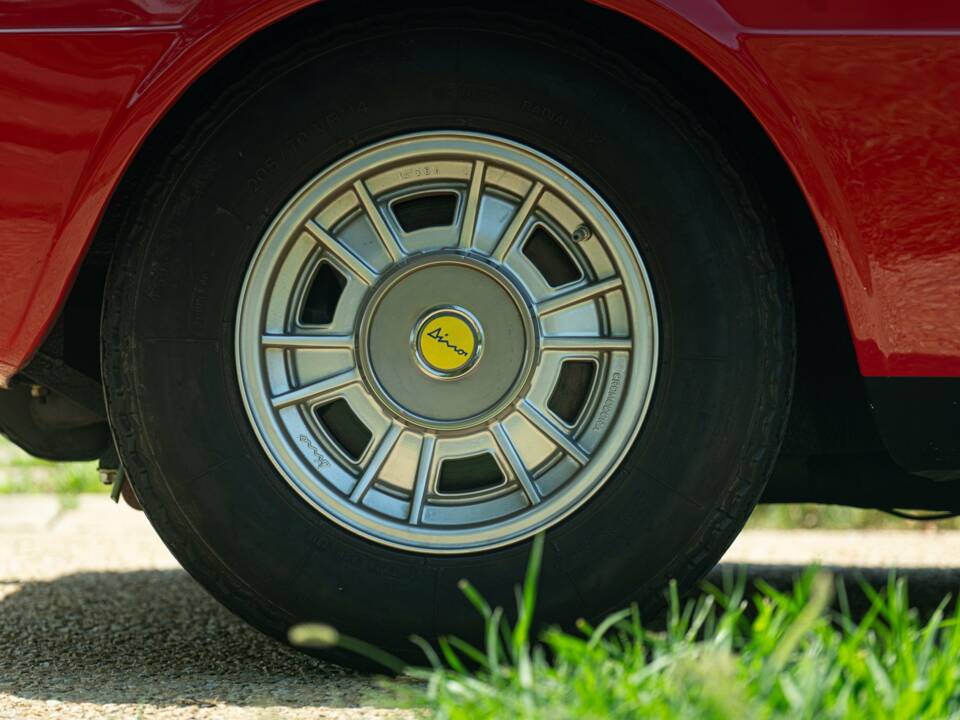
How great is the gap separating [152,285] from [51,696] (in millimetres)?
707

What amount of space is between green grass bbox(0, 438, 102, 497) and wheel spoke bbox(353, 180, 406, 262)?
2928mm

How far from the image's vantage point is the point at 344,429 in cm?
214

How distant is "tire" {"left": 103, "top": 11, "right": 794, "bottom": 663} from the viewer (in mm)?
2018

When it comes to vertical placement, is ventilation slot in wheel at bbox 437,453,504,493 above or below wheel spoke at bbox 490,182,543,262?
below

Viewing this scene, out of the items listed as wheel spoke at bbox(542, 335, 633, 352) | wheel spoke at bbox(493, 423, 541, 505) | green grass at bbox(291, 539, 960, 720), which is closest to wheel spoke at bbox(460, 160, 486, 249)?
wheel spoke at bbox(542, 335, 633, 352)

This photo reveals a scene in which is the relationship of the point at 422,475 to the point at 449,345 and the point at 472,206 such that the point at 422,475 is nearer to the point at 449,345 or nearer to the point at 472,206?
the point at 449,345

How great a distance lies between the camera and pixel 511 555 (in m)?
2.04

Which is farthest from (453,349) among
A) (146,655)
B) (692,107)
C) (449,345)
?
(146,655)

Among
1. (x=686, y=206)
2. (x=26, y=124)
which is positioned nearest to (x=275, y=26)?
(x=26, y=124)

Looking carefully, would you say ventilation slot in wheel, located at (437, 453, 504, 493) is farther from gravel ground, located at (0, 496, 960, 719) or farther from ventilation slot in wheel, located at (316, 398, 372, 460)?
gravel ground, located at (0, 496, 960, 719)

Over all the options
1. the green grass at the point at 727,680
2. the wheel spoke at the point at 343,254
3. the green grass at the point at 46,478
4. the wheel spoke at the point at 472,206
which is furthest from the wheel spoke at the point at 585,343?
the green grass at the point at 46,478

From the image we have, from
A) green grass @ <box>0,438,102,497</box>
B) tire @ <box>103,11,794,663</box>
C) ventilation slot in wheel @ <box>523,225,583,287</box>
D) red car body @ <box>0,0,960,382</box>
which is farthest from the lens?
green grass @ <box>0,438,102,497</box>

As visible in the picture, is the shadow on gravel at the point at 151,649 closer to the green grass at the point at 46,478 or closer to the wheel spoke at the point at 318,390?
the wheel spoke at the point at 318,390

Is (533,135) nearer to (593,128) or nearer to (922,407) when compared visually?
(593,128)
